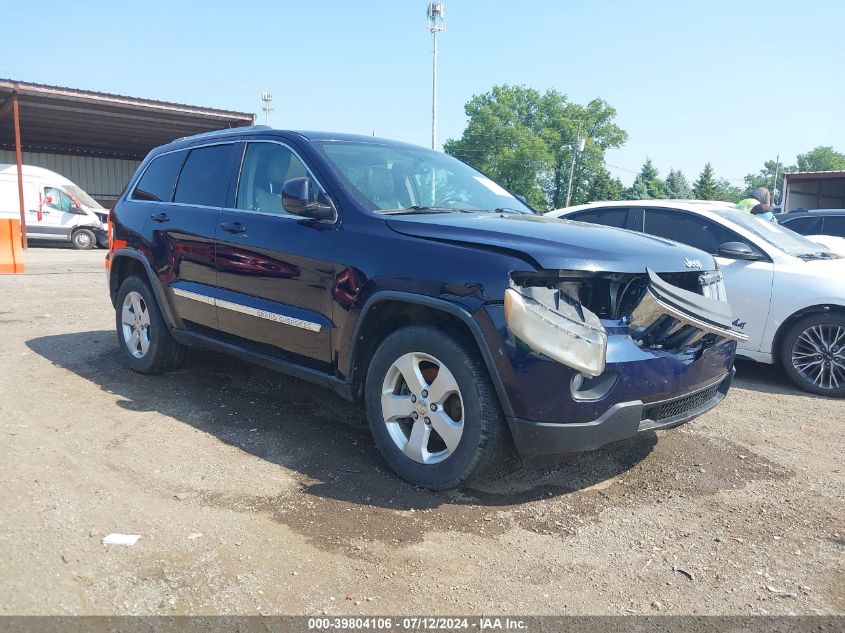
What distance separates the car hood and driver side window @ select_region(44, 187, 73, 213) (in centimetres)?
2001

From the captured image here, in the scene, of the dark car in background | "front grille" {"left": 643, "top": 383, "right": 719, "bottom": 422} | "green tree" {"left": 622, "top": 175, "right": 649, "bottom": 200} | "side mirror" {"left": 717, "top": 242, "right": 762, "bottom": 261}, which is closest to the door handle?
"front grille" {"left": 643, "top": 383, "right": 719, "bottom": 422}

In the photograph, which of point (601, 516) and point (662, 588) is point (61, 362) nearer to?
point (601, 516)

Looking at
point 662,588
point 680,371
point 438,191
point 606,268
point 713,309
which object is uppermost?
point 438,191

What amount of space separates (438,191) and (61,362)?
12.3ft

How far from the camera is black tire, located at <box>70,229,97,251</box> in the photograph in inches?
806

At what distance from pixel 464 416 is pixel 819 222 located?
9331 mm

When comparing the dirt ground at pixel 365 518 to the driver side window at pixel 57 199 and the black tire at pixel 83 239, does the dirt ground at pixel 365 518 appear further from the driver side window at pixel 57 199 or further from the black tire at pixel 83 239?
the driver side window at pixel 57 199

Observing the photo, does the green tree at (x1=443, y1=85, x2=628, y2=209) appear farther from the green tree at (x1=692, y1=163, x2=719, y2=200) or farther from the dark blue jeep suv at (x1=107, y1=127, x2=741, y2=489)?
the dark blue jeep suv at (x1=107, y1=127, x2=741, y2=489)

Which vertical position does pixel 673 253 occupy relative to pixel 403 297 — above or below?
above

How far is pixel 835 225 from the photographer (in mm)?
10102

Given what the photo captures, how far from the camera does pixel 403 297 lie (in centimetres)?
332

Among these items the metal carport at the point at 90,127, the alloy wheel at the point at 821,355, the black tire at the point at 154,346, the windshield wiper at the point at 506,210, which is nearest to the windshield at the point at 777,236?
the alloy wheel at the point at 821,355

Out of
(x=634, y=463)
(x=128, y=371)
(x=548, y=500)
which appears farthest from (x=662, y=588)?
(x=128, y=371)

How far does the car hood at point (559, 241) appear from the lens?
306 centimetres
